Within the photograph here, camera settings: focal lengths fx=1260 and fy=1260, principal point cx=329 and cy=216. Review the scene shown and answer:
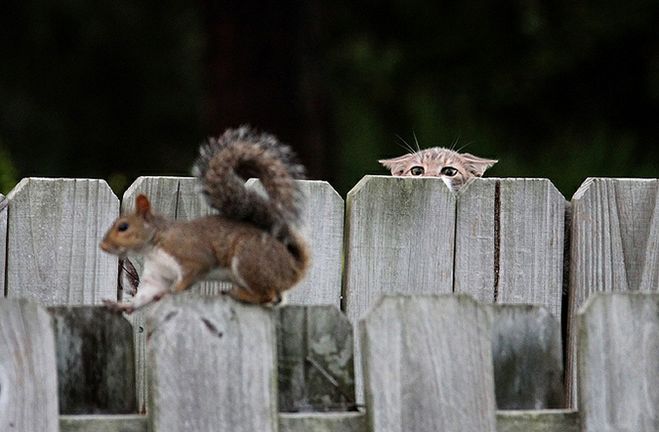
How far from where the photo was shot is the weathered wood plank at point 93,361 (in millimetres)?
2521

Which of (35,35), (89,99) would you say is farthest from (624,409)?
(89,99)

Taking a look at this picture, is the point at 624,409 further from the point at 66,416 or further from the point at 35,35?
the point at 35,35

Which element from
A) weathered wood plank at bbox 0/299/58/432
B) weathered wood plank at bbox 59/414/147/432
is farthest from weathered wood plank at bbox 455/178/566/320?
weathered wood plank at bbox 0/299/58/432

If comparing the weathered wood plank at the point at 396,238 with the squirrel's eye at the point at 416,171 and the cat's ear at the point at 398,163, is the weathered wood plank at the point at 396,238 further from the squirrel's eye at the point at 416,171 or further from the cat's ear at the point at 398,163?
the cat's ear at the point at 398,163

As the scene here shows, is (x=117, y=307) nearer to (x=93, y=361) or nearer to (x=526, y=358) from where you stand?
(x=93, y=361)

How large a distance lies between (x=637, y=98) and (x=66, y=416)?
6.56 metres

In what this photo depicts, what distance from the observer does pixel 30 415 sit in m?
2.31

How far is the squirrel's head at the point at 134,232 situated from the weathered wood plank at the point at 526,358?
0.80 meters

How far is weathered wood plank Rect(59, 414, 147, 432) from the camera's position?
2369 millimetres

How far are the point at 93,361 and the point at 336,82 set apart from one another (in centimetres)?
708

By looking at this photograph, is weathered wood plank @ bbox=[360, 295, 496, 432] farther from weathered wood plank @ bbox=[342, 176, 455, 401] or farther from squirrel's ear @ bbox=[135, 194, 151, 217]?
weathered wood plank @ bbox=[342, 176, 455, 401]

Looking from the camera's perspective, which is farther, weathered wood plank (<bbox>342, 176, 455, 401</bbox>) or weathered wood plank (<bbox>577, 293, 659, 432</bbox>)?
weathered wood plank (<bbox>342, 176, 455, 401</bbox>)

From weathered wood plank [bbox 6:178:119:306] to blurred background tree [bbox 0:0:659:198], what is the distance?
10.1 ft

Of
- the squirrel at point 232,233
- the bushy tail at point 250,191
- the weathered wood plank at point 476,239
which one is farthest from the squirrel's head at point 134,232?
the weathered wood plank at point 476,239
